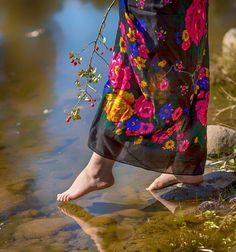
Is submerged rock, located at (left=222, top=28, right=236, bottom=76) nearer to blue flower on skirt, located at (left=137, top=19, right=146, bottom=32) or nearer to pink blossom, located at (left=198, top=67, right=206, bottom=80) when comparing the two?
pink blossom, located at (left=198, top=67, right=206, bottom=80)

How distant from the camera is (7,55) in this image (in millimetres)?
5488

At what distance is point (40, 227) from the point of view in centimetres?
262

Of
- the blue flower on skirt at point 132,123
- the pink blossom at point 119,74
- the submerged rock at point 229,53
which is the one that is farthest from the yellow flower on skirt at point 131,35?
the submerged rock at point 229,53

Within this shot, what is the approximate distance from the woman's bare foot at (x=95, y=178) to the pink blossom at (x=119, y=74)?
0.31m

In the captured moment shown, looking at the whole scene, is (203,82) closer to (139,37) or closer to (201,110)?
(201,110)

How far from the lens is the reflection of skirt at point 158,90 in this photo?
2551 millimetres

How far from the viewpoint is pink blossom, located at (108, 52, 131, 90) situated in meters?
2.65

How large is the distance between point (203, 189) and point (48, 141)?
3.61 ft

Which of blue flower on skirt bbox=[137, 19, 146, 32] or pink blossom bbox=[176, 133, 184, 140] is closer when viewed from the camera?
blue flower on skirt bbox=[137, 19, 146, 32]

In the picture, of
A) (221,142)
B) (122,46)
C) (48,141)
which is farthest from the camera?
(48,141)

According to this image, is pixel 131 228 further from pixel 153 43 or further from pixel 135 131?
pixel 153 43

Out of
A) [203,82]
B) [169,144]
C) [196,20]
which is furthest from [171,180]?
[196,20]

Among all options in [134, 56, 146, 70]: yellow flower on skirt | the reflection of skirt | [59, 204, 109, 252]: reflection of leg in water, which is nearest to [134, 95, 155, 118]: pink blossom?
the reflection of skirt

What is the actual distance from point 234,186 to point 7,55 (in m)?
3.07
